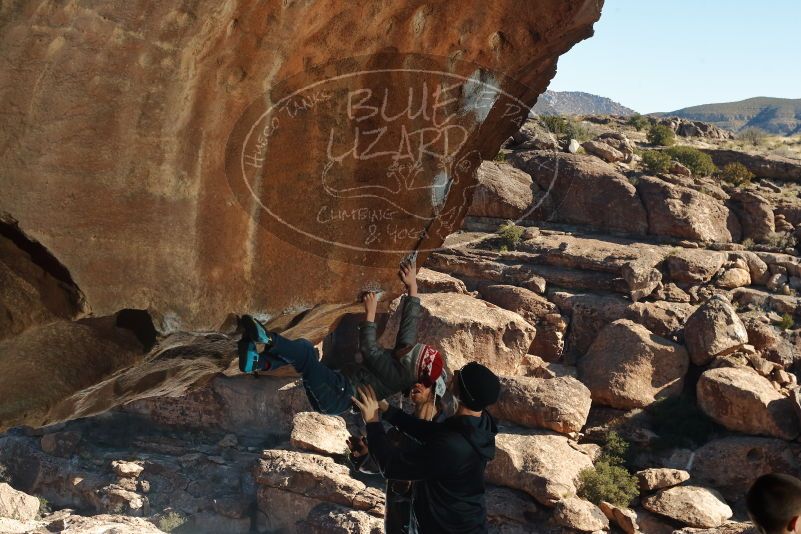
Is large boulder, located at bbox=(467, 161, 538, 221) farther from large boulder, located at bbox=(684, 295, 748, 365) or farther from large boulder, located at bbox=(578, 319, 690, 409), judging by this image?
large boulder, located at bbox=(684, 295, 748, 365)

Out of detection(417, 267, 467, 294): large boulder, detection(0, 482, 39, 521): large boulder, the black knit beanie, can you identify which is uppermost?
the black knit beanie

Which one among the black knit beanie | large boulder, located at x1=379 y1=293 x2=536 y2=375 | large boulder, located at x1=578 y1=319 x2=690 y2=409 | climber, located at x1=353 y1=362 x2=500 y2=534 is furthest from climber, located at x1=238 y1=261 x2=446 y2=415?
large boulder, located at x1=578 y1=319 x2=690 y2=409

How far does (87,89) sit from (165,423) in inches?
834

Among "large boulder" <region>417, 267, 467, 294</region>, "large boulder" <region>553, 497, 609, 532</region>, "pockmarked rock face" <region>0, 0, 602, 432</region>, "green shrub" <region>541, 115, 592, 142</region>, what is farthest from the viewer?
"green shrub" <region>541, 115, 592, 142</region>

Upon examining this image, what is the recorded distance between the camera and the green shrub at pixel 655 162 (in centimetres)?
2803

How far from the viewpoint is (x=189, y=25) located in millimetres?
4195

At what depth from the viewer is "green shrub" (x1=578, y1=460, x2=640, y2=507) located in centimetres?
1738

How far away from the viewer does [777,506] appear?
8.69 ft

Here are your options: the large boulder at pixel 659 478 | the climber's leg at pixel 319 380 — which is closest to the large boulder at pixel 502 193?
the large boulder at pixel 659 478

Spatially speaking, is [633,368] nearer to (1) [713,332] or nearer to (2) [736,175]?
(1) [713,332]

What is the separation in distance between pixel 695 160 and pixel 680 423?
1232cm

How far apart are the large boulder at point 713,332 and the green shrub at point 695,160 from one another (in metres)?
8.19

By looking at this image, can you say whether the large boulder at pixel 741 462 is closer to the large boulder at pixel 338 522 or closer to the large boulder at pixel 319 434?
the large boulder at pixel 338 522

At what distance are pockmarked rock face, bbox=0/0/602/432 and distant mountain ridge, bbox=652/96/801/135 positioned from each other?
362 ft
